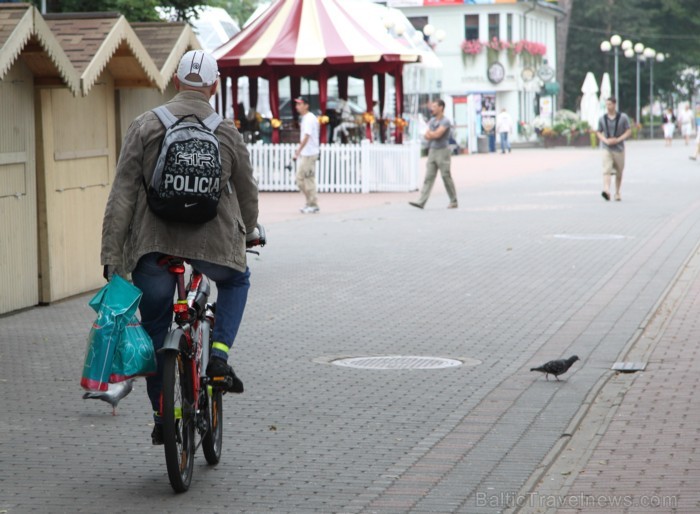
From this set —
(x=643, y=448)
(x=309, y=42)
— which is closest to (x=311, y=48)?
(x=309, y=42)

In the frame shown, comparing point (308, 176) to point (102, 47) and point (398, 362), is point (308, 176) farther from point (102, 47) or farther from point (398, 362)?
point (398, 362)

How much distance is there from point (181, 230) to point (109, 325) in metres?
0.48

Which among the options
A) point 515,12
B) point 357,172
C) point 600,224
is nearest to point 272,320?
point 600,224

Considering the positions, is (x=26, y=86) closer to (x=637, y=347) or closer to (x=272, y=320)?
(x=272, y=320)

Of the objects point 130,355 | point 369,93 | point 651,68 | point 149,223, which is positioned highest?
point 651,68

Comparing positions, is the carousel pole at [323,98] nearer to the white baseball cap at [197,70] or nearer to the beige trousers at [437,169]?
the beige trousers at [437,169]

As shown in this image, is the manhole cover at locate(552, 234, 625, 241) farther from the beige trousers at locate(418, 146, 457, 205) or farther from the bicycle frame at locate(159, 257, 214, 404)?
the bicycle frame at locate(159, 257, 214, 404)

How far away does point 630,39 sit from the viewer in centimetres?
7762

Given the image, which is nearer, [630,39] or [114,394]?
[114,394]

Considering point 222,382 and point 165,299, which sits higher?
point 165,299

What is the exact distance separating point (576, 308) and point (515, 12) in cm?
6050

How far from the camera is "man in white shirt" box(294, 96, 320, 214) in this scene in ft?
76.2

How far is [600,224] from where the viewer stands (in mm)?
19938

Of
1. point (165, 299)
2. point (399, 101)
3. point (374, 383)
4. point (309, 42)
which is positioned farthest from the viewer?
point (399, 101)
